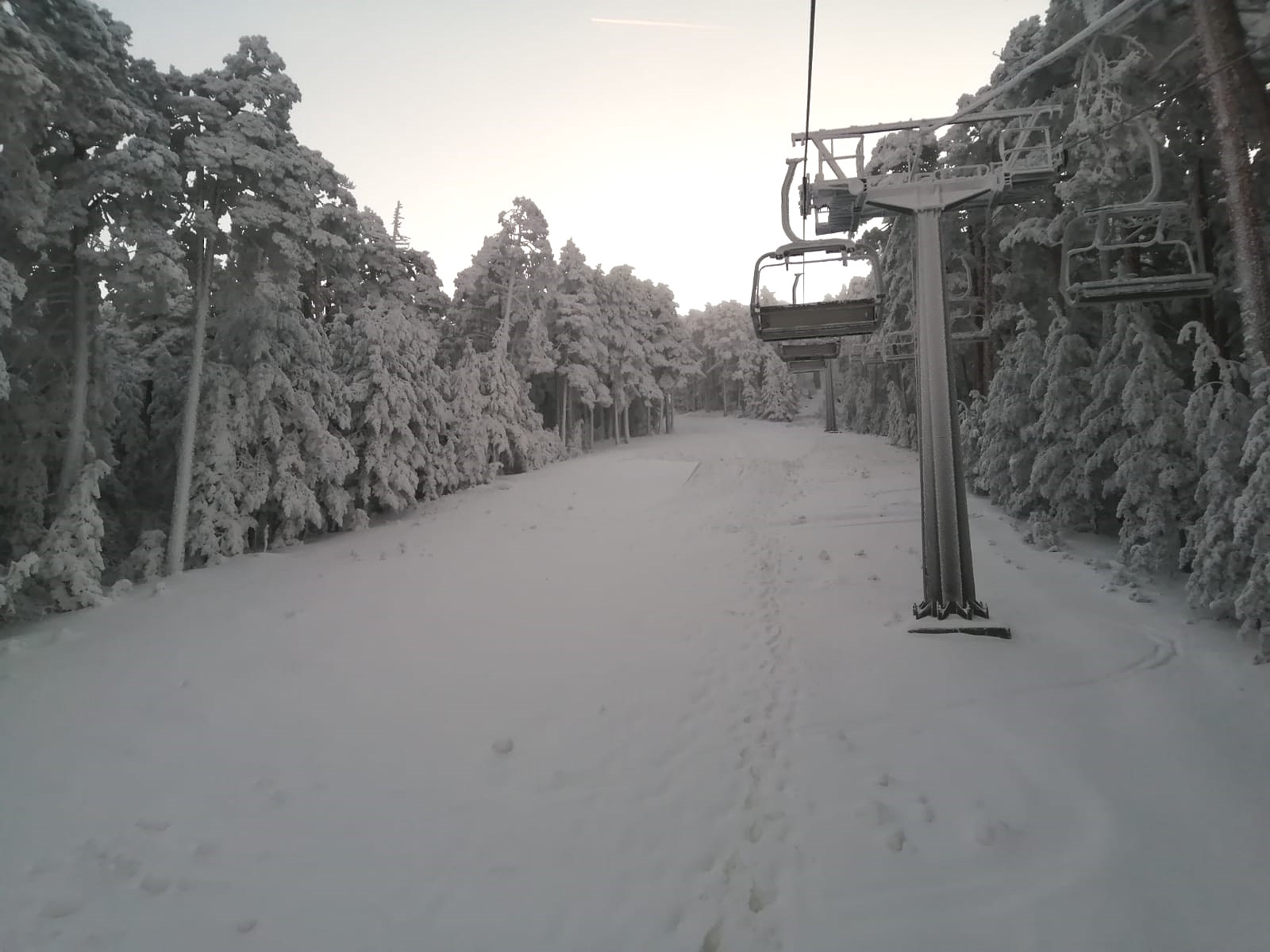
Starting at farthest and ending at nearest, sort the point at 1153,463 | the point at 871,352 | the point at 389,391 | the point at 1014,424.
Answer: the point at 871,352
the point at 389,391
the point at 1014,424
the point at 1153,463

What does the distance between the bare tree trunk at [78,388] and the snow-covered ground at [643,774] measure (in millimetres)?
2950

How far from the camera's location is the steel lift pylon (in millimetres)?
7699

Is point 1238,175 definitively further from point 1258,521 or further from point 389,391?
point 389,391

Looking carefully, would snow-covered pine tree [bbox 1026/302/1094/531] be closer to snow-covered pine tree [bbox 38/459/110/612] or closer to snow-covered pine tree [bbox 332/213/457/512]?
snow-covered pine tree [bbox 332/213/457/512]

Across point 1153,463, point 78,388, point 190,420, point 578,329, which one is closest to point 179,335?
point 190,420

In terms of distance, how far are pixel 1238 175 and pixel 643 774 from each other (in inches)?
362

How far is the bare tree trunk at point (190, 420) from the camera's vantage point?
12641 mm

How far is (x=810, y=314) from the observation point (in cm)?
834

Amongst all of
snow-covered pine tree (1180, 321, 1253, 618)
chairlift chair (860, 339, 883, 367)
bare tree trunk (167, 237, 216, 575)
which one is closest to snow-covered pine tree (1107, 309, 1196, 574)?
snow-covered pine tree (1180, 321, 1253, 618)

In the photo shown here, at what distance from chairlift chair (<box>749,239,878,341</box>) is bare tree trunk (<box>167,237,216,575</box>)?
11.8 metres

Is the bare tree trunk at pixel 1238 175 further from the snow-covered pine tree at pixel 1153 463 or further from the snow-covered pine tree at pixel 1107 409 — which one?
the snow-covered pine tree at pixel 1107 409

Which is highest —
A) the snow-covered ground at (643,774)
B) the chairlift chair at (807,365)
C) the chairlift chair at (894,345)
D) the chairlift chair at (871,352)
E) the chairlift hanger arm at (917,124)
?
the chairlift hanger arm at (917,124)

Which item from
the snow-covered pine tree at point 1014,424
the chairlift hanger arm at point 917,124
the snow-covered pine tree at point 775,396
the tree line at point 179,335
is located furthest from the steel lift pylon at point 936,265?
the snow-covered pine tree at point 775,396

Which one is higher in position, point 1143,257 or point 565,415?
point 1143,257
